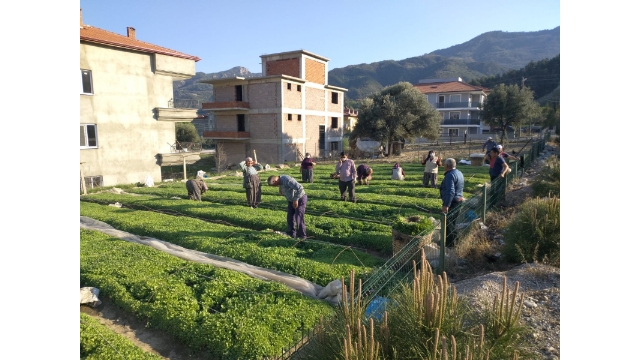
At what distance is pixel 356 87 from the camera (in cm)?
15738

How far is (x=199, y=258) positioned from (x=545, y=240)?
776 cm

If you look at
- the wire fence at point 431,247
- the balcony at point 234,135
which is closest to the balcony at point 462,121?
the balcony at point 234,135

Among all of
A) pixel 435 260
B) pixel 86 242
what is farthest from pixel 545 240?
pixel 86 242

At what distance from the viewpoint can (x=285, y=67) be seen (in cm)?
4500

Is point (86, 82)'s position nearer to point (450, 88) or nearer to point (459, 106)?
point (459, 106)

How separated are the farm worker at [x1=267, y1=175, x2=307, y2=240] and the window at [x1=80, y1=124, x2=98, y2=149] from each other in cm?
2195

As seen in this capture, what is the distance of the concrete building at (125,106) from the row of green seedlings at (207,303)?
70.0ft

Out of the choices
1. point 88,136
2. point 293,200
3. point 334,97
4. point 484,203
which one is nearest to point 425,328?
point 293,200

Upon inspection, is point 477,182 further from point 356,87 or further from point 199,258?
point 356,87

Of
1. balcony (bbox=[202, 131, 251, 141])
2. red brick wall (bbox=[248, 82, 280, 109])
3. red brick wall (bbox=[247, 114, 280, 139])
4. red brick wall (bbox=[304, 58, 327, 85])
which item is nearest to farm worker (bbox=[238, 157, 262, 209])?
red brick wall (bbox=[247, 114, 280, 139])

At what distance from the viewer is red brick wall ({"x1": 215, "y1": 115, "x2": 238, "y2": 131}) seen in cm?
4491

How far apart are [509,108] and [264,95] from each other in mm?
30588

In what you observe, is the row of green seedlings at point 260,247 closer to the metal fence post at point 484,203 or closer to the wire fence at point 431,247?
the wire fence at point 431,247

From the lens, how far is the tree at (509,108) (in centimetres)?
4769
